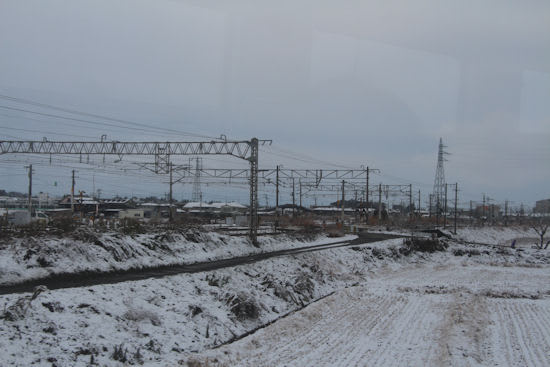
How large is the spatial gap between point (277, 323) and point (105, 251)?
8.74 m

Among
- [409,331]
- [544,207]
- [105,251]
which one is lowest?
[409,331]

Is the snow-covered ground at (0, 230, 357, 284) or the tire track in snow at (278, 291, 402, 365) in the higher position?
the snow-covered ground at (0, 230, 357, 284)

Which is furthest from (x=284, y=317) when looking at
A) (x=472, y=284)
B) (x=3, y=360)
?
(x=472, y=284)

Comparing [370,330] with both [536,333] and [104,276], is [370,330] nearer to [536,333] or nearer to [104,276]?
[536,333]

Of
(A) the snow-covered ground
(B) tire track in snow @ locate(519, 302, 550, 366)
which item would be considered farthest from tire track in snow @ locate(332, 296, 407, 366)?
(A) the snow-covered ground

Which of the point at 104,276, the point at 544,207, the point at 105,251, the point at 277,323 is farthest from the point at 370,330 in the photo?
the point at 544,207

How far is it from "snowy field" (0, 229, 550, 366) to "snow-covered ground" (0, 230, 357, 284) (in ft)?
11.7

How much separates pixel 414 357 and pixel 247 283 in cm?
842

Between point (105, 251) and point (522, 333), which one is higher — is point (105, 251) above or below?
above

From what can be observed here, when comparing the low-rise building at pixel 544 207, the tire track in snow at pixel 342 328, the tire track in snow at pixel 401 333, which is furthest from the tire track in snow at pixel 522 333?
the low-rise building at pixel 544 207

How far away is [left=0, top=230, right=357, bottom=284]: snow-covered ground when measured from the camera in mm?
15448

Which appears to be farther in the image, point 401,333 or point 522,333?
point 522,333

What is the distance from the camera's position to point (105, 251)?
18.8m

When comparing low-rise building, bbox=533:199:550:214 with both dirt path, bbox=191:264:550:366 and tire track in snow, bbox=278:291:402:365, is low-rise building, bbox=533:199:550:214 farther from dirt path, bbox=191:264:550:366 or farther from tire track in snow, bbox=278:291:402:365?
tire track in snow, bbox=278:291:402:365
